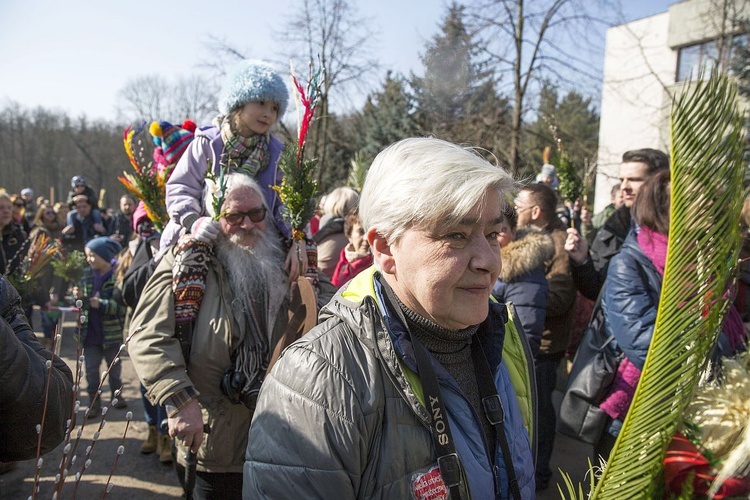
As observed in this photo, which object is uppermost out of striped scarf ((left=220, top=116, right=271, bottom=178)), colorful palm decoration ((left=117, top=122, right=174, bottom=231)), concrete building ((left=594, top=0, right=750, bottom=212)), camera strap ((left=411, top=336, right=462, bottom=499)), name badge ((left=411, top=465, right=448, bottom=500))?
concrete building ((left=594, top=0, right=750, bottom=212))

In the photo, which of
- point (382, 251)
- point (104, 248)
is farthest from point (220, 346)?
point (104, 248)

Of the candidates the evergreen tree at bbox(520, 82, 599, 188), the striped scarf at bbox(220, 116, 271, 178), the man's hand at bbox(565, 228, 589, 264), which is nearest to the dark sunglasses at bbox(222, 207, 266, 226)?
the striped scarf at bbox(220, 116, 271, 178)

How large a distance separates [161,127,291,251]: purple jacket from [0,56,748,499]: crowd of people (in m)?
0.01

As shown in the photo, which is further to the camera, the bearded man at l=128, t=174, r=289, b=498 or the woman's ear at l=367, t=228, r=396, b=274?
the bearded man at l=128, t=174, r=289, b=498

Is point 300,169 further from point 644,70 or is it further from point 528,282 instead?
point 644,70

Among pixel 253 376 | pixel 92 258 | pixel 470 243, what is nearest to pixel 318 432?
pixel 470 243

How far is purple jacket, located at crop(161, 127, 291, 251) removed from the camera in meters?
2.89

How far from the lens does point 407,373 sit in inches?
54.5

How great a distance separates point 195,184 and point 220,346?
1.04 m

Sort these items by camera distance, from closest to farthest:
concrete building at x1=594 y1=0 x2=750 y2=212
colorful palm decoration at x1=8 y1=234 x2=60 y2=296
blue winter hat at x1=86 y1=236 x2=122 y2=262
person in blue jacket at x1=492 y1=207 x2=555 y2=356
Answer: person in blue jacket at x1=492 y1=207 x2=555 y2=356
colorful palm decoration at x1=8 y1=234 x2=60 y2=296
blue winter hat at x1=86 y1=236 x2=122 y2=262
concrete building at x1=594 y1=0 x2=750 y2=212

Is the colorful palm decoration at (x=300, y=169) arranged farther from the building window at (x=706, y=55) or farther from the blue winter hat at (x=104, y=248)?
the blue winter hat at (x=104, y=248)

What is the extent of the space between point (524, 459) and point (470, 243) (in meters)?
0.70

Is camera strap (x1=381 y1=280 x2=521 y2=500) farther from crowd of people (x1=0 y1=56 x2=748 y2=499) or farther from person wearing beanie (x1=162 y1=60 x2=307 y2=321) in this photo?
person wearing beanie (x1=162 y1=60 x2=307 y2=321)

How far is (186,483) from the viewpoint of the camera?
247 cm
